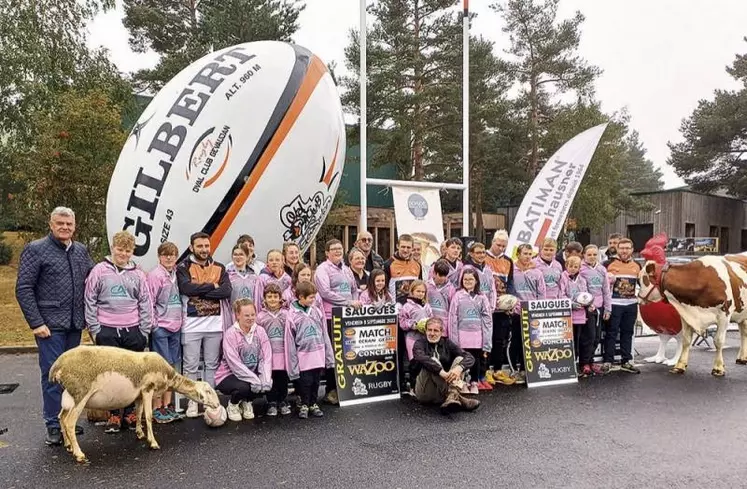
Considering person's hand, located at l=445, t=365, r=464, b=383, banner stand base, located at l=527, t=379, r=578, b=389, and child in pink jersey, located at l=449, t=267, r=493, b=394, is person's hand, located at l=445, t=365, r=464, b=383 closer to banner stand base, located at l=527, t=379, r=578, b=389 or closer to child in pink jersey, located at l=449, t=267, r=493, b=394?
child in pink jersey, located at l=449, t=267, r=493, b=394

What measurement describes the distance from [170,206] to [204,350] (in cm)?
157

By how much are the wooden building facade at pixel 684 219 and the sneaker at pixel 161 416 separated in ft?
99.4

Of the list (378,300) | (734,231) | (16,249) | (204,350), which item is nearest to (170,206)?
(204,350)

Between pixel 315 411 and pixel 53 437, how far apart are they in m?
2.19

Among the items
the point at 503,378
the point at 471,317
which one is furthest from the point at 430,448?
the point at 503,378

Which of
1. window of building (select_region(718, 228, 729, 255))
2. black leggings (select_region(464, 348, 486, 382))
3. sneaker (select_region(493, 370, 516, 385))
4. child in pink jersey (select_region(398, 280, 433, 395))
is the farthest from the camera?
window of building (select_region(718, 228, 729, 255))

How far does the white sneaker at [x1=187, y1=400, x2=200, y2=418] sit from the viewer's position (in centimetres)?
561

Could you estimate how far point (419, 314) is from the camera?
6.24m

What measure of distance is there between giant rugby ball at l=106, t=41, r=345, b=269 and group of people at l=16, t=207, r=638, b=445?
443mm

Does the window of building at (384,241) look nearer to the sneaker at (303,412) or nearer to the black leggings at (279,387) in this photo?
the black leggings at (279,387)

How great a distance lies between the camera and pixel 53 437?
4.87m

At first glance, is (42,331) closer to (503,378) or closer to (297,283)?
(297,283)

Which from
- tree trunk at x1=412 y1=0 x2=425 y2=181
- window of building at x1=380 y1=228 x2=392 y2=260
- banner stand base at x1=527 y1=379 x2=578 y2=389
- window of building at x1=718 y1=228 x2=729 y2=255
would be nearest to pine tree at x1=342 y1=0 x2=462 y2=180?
tree trunk at x1=412 y1=0 x2=425 y2=181

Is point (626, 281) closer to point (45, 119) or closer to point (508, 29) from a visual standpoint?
point (45, 119)
